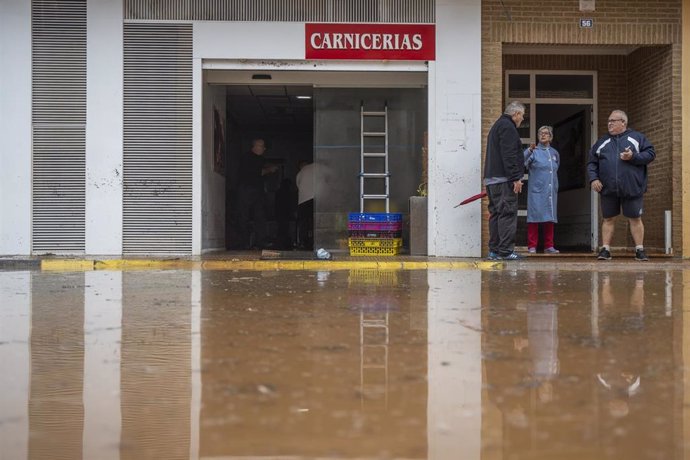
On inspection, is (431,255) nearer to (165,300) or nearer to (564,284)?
(564,284)

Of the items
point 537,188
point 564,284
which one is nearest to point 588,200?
point 537,188

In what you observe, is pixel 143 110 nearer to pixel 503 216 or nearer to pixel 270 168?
pixel 270 168

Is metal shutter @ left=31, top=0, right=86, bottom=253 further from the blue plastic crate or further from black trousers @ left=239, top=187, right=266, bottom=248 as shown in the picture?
black trousers @ left=239, top=187, right=266, bottom=248

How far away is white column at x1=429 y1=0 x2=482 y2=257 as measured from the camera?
39.9ft

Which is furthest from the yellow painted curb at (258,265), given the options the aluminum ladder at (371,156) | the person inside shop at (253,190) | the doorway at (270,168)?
the person inside shop at (253,190)

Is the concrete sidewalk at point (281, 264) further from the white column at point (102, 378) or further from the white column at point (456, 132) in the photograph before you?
the white column at point (102, 378)

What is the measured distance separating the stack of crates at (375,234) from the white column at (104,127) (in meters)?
3.62

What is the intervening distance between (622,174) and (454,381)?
8.31 meters

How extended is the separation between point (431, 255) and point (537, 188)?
A: 1885 mm

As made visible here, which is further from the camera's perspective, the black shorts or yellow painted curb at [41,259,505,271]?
the black shorts

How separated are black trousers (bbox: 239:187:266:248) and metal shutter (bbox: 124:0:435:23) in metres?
4.50

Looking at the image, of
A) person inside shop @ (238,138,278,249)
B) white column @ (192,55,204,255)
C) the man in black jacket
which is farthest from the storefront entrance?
person inside shop @ (238,138,278,249)

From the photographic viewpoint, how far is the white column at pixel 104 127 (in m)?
12.0

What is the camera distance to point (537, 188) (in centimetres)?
1159
